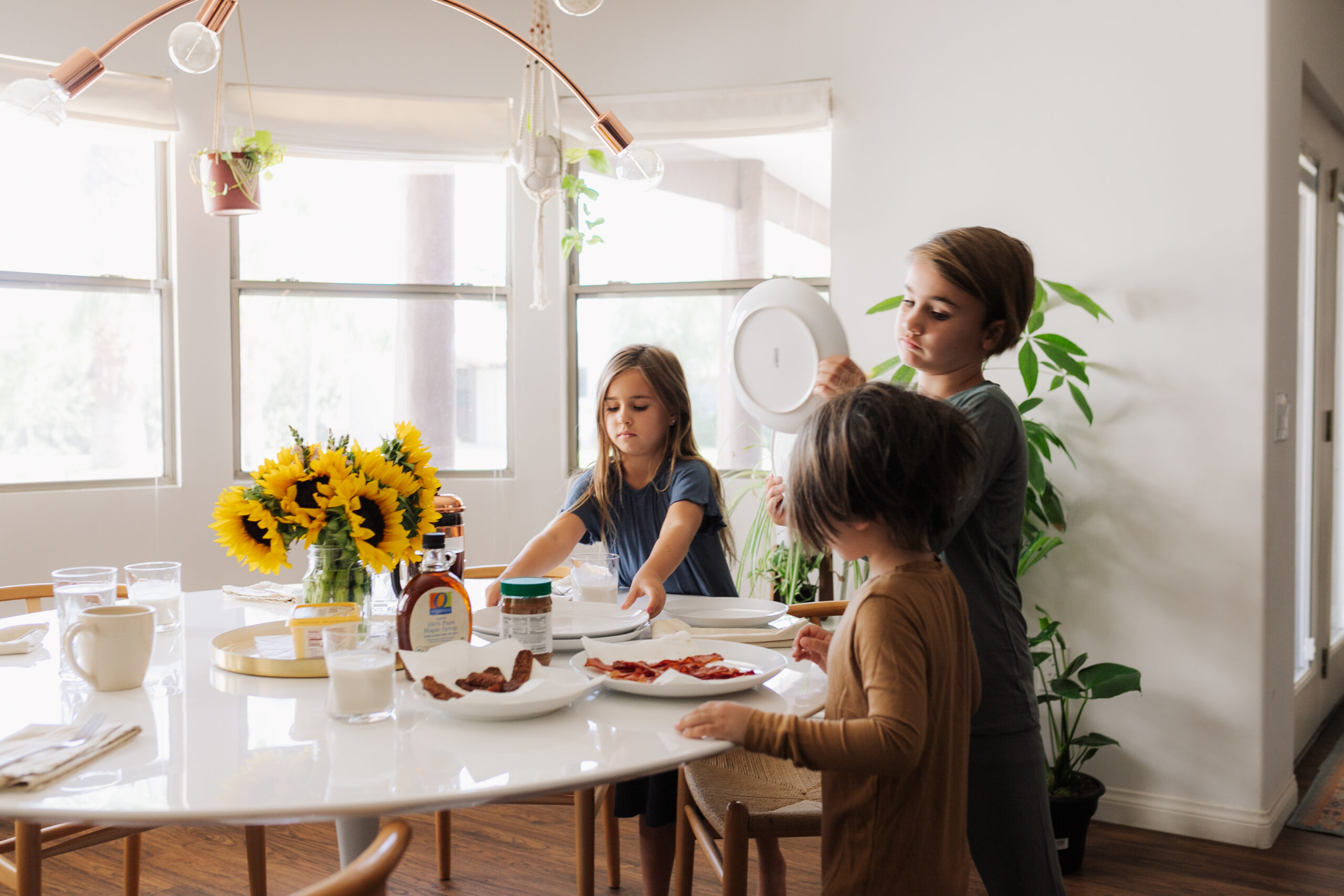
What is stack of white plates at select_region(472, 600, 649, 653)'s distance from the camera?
1.48 meters

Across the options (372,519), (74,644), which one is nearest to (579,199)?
(372,519)

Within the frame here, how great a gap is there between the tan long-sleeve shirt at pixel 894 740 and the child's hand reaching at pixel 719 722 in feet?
0.04

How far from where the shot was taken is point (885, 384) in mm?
1070

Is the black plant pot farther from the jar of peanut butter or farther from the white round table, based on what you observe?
the jar of peanut butter

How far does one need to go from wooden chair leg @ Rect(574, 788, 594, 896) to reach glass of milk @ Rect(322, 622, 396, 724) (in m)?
0.93

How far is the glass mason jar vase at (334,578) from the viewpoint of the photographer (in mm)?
1409

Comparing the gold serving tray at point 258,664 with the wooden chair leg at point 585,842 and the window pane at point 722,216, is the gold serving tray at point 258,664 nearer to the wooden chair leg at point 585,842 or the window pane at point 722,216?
the wooden chair leg at point 585,842

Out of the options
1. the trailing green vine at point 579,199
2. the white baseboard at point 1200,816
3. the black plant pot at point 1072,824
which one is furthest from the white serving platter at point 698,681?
the trailing green vine at point 579,199

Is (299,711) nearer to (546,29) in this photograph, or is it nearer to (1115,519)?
(546,29)

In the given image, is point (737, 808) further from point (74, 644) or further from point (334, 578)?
point (74, 644)

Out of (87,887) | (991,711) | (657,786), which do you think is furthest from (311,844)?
(991,711)

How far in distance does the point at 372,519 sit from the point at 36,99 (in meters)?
0.90

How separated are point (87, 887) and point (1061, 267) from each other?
9.43 ft

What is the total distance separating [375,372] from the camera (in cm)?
355
